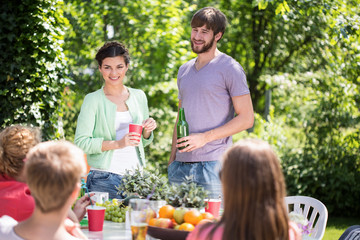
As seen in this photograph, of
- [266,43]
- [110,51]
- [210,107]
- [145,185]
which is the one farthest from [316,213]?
[266,43]

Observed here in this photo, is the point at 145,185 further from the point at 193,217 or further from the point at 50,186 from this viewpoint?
the point at 50,186

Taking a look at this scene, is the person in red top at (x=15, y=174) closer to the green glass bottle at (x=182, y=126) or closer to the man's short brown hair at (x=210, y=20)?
the green glass bottle at (x=182, y=126)

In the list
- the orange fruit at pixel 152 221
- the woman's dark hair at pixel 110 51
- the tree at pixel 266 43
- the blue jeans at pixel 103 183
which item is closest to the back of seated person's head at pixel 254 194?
the orange fruit at pixel 152 221

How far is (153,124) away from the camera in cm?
335

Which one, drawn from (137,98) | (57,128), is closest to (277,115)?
(57,128)

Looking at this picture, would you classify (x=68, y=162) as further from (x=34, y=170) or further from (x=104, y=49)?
(x=104, y=49)

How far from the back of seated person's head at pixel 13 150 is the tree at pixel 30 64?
8.82 feet

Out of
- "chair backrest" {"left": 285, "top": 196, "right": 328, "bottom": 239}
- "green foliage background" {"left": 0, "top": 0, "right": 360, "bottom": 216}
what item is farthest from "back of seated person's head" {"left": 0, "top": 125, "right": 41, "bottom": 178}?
"green foliage background" {"left": 0, "top": 0, "right": 360, "bottom": 216}

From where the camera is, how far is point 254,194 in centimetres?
168

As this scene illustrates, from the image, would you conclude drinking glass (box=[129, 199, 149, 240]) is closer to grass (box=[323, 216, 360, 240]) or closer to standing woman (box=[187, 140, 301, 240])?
standing woman (box=[187, 140, 301, 240])

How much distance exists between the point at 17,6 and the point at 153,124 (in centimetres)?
261

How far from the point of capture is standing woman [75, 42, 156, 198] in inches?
123

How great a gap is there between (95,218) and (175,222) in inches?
17.0

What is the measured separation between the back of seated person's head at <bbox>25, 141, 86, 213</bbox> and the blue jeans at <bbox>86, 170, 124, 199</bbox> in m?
1.30
